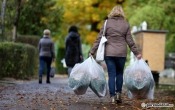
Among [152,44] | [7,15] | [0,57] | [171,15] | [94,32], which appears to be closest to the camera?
[0,57]

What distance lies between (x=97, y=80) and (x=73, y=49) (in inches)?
237

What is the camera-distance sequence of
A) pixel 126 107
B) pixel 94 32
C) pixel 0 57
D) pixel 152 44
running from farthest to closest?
pixel 94 32, pixel 152 44, pixel 0 57, pixel 126 107

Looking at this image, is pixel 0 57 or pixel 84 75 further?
pixel 0 57

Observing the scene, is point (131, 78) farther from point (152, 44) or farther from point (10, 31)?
point (10, 31)

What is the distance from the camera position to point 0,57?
55.0 ft

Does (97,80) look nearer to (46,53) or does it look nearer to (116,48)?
(116,48)

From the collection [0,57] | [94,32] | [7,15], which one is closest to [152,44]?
[0,57]

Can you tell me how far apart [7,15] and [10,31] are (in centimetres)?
174

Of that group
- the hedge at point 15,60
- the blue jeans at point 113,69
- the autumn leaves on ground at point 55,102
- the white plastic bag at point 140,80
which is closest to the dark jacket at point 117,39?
the blue jeans at point 113,69

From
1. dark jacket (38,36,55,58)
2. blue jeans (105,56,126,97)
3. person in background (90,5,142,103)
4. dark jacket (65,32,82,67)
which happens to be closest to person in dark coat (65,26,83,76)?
dark jacket (65,32,82,67)

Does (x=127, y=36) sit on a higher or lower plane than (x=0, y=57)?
higher

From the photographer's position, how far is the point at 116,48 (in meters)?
10.2

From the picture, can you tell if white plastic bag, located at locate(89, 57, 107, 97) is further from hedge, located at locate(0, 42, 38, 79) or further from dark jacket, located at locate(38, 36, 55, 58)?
hedge, located at locate(0, 42, 38, 79)

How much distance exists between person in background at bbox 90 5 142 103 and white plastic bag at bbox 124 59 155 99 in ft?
0.65
